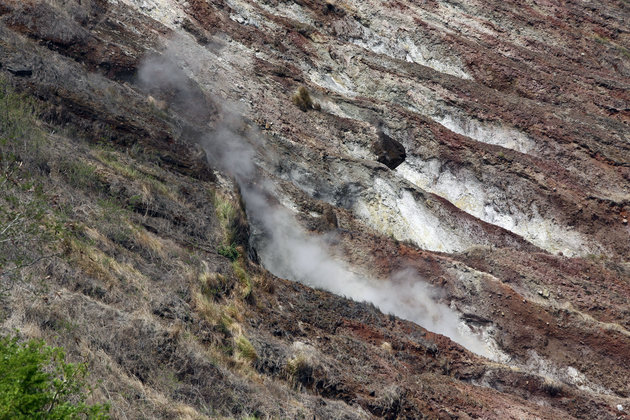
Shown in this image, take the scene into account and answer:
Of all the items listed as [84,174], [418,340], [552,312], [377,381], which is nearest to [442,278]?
[552,312]

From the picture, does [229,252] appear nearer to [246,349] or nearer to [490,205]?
[246,349]

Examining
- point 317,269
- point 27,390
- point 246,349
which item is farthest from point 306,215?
point 27,390

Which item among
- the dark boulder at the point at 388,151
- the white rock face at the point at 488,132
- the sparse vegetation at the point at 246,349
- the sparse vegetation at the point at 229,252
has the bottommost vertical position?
the dark boulder at the point at 388,151

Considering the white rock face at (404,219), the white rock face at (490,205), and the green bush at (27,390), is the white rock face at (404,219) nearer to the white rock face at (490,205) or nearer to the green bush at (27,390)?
the white rock face at (490,205)

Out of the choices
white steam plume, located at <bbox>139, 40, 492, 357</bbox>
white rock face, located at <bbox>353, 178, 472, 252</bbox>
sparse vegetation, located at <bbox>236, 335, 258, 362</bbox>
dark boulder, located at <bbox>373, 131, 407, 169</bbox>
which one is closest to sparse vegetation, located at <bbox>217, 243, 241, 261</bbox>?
sparse vegetation, located at <bbox>236, 335, 258, 362</bbox>

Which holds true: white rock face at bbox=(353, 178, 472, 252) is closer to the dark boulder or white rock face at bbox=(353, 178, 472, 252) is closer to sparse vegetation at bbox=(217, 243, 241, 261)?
the dark boulder

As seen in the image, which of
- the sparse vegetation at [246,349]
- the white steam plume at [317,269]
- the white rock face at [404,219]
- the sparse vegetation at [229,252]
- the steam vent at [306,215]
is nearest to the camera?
the steam vent at [306,215]

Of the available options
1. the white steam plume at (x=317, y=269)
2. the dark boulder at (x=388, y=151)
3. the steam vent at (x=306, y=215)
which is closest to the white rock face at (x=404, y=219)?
the steam vent at (x=306, y=215)
